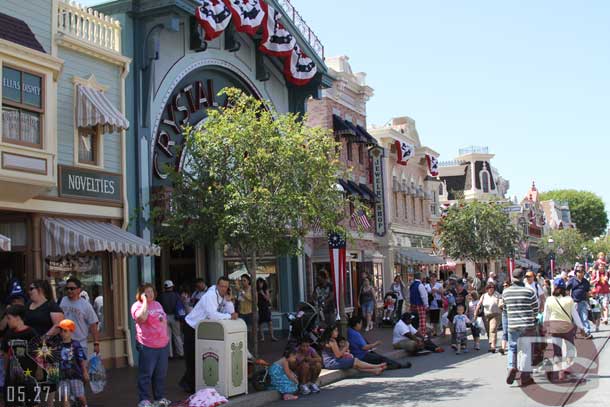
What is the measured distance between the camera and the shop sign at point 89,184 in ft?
47.8

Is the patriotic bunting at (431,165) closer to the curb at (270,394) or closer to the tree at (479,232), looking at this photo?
the tree at (479,232)

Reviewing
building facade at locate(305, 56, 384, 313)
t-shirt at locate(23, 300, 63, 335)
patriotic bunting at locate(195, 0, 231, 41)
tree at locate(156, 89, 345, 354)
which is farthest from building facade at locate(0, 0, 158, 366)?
building facade at locate(305, 56, 384, 313)

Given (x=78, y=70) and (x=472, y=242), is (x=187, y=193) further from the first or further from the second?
(x=472, y=242)

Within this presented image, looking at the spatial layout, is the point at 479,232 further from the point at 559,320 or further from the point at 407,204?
the point at 559,320

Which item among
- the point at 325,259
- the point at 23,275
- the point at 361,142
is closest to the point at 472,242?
the point at 361,142

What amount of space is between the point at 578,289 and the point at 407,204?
22.2 m

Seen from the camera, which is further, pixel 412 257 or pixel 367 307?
pixel 412 257

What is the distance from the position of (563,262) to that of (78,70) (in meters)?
70.6

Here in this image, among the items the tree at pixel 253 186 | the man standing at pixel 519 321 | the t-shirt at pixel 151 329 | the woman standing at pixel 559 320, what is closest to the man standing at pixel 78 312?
the t-shirt at pixel 151 329

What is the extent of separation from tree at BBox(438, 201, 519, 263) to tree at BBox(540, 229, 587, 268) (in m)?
33.2

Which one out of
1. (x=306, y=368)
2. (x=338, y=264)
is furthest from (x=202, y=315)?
(x=338, y=264)

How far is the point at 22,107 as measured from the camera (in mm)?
12734

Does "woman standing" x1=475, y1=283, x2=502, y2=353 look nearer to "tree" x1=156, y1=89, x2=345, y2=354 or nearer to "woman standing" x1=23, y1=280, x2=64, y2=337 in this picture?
"tree" x1=156, y1=89, x2=345, y2=354

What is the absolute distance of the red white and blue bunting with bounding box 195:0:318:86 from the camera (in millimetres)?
18703
